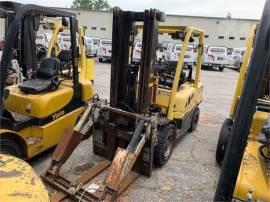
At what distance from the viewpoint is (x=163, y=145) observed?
489 cm

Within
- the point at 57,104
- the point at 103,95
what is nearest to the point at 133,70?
the point at 57,104

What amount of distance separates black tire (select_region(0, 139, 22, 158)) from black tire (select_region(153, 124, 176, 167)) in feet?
6.78

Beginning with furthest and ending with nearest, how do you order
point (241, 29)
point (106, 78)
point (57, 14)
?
1. point (241, 29)
2. point (106, 78)
3. point (57, 14)

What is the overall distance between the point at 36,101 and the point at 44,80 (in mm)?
701

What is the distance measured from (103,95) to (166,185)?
6843 mm

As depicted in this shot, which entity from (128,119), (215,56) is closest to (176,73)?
(128,119)

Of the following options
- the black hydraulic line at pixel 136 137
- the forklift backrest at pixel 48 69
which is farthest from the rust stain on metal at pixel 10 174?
the forklift backrest at pixel 48 69

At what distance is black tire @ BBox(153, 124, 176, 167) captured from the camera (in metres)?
4.83

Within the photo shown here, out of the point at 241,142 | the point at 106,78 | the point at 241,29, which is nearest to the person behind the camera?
the point at 241,142

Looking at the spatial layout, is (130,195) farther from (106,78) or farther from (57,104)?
(106,78)

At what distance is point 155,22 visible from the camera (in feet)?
14.5

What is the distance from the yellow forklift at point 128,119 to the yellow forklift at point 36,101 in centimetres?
55

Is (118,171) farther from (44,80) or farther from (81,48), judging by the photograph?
(81,48)

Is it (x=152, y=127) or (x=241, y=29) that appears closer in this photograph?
(x=152, y=127)
